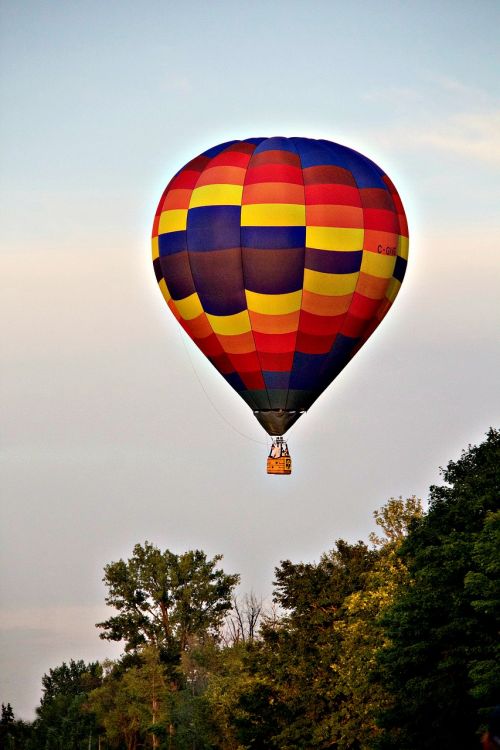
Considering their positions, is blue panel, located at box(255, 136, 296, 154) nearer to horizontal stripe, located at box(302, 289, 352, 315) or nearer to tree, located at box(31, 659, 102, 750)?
horizontal stripe, located at box(302, 289, 352, 315)

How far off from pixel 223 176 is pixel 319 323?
5.51m

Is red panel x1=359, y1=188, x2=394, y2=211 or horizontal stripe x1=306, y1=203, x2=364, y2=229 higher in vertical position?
red panel x1=359, y1=188, x2=394, y2=211

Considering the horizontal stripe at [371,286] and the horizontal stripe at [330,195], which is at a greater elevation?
the horizontal stripe at [330,195]

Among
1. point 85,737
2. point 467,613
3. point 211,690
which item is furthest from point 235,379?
point 85,737

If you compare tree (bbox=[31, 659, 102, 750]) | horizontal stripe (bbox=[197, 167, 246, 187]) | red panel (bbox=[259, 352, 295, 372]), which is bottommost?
red panel (bbox=[259, 352, 295, 372])

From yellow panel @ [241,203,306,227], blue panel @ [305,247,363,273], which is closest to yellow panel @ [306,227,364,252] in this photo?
blue panel @ [305,247,363,273]

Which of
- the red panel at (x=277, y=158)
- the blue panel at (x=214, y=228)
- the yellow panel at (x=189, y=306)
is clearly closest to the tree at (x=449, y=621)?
the yellow panel at (x=189, y=306)

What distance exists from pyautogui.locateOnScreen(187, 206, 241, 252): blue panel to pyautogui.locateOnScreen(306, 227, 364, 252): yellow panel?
2.25m

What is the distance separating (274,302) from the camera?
4538 cm

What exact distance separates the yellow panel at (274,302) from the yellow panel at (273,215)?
2.07 m

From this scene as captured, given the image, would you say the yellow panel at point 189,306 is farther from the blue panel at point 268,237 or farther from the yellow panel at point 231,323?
the blue panel at point 268,237

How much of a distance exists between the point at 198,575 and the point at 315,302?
86.0 m

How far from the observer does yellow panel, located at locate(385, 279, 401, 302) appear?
157 ft

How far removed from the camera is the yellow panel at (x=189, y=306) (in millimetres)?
46500
